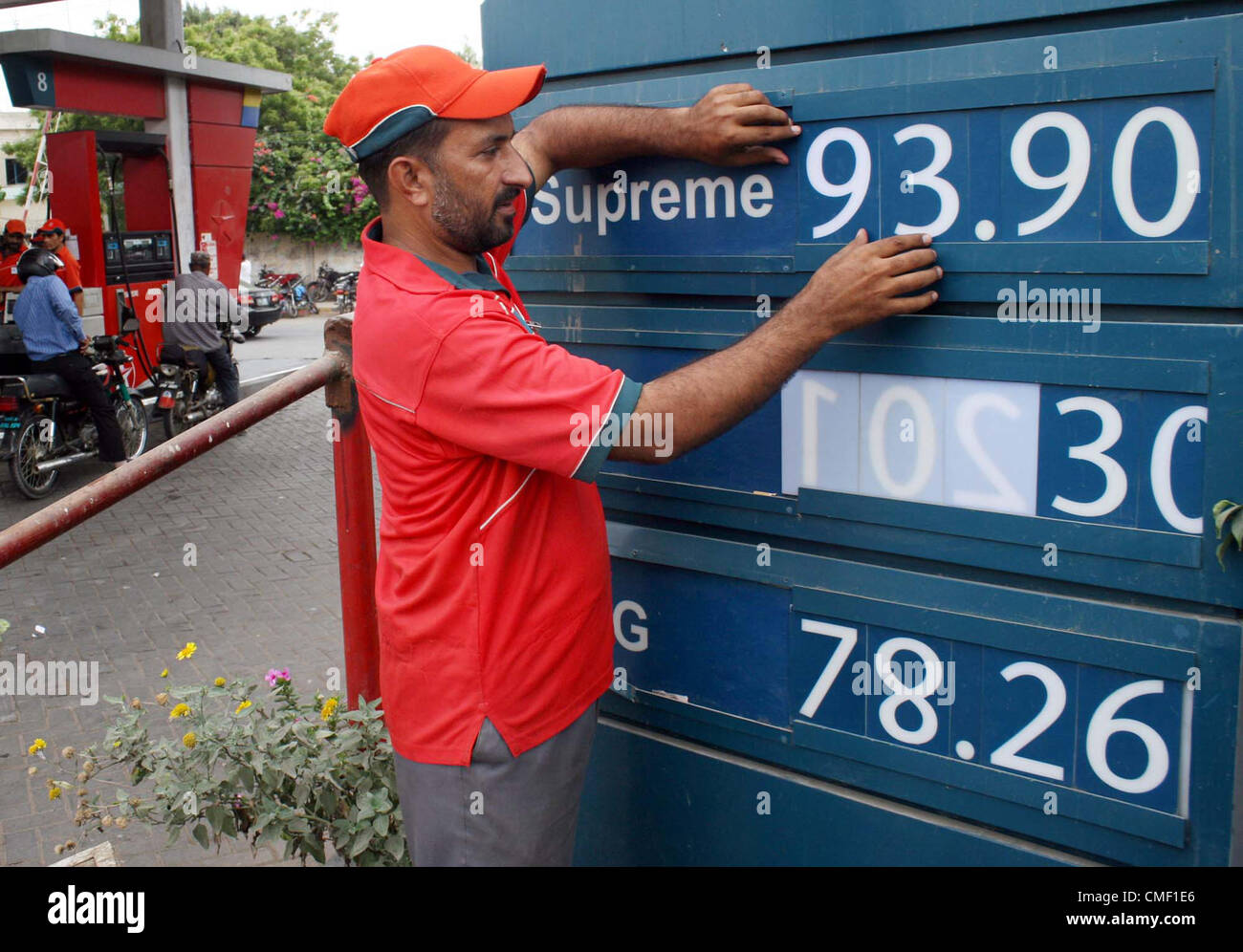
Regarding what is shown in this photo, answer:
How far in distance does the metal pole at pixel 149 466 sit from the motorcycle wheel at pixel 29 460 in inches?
274

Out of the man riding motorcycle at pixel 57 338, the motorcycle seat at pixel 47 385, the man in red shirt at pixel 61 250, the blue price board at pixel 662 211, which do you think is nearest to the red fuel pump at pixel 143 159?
the man in red shirt at pixel 61 250

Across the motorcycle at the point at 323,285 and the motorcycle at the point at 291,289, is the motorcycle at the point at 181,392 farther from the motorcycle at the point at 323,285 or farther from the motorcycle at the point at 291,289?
the motorcycle at the point at 323,285

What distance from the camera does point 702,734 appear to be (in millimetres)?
2496

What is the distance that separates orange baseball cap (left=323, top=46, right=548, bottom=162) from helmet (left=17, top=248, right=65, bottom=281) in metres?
8.16

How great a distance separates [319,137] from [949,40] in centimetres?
2986

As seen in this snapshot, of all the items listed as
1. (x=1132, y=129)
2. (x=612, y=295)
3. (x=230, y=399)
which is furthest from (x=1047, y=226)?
(x=230, y=399)

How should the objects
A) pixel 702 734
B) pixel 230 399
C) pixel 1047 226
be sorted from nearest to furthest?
pixel 1047 226, pixel 702 734, pixel 230 399

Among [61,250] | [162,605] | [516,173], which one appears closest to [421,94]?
[516,173]

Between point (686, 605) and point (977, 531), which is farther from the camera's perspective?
point (686, 605)

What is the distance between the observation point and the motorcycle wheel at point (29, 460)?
8648 mm

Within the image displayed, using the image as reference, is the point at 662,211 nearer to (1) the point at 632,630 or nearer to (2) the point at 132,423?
(1) the point at 632,630

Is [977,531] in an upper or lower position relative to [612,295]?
lower

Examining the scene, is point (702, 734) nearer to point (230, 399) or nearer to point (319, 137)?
point (230, 399)

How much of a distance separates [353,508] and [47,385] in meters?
7.26
